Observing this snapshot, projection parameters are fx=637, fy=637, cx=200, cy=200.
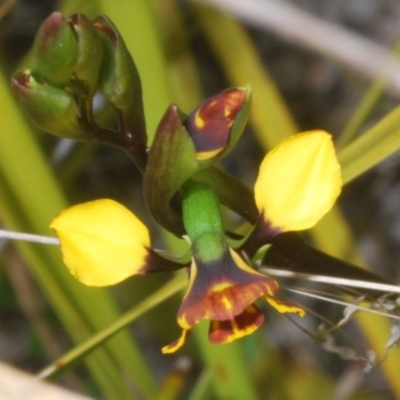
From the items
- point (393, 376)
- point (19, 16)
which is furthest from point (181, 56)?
point (393, 376)

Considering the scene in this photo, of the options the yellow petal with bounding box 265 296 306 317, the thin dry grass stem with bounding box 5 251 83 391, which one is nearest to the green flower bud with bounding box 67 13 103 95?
the yellow petal with bounding box 265 296 306 317

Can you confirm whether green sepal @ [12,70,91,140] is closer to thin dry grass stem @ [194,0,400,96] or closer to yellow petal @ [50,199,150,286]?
yellow petal @ [50,199,150,286]

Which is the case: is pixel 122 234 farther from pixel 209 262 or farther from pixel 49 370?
pixel 49 370

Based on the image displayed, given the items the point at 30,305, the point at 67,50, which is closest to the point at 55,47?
the point at 67,50

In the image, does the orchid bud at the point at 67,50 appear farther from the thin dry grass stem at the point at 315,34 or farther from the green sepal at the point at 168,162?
the thin dry grass stem at the point at 315,34

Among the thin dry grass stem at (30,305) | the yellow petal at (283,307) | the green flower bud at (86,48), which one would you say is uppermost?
the green flower bud at (86,48)

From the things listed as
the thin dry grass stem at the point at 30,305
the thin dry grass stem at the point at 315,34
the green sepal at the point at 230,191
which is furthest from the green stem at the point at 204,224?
the thin dry grass stem at the point at 30,305

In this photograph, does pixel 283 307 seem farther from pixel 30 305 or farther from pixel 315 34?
pixel 30 305
